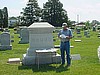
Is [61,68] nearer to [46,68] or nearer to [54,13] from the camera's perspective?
[46,68]

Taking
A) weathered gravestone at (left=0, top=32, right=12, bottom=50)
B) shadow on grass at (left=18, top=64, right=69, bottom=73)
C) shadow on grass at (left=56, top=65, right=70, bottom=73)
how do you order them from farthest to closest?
weathered gravestone at (left=0, top=32, right=12, bottom=50) < shadow on grass at (left=18, top=64, right=69, bottom=73) < shadow on grass at (left=56, top=65, right=70, bottom=73)

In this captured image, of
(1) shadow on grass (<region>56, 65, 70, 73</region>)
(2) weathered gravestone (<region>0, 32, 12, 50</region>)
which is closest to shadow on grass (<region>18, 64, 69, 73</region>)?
(1) shadow on grass (<region>56, 65, 70, 73</region>)

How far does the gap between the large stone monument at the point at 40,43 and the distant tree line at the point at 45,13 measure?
7375 centimetres

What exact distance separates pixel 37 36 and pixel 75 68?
8.26 feet

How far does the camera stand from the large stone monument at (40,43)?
40.7 feet

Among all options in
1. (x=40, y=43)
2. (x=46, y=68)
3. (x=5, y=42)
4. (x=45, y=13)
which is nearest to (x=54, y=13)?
(x=45, y=13)

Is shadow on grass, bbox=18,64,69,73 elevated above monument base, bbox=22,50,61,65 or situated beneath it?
situated beneath

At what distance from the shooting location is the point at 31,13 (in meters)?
88.4

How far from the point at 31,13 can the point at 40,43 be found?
76221 millimetres

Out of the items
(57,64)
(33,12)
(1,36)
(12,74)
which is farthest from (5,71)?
(33,12)

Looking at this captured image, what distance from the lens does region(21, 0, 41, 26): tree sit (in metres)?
87.4

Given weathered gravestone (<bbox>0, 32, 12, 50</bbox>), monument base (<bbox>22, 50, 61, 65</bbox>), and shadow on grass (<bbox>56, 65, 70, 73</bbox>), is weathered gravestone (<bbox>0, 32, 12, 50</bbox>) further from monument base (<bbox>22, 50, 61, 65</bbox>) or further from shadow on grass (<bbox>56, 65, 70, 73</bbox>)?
shadow on grass (<bbox>56, 65, 70, 73</bbox>)

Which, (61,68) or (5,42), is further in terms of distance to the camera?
(5,42)

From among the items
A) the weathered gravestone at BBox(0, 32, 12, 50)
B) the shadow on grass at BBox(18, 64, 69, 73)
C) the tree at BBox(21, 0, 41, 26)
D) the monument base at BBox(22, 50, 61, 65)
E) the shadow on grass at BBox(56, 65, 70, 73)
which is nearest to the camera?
the shadow on grass at BBox(56, 65, 70, 73)
